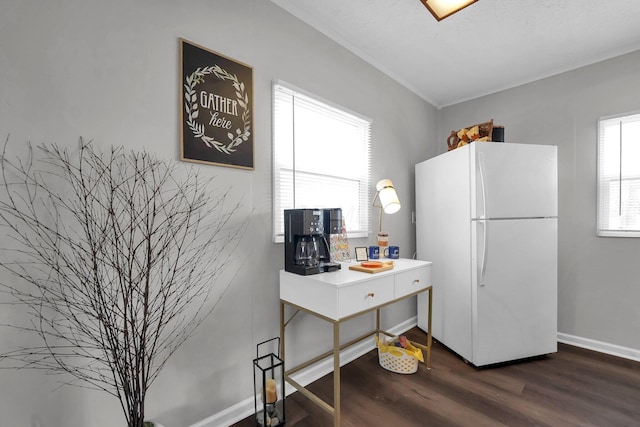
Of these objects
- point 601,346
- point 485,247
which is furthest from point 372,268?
point 601,346

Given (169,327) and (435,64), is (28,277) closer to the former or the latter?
(169,327)

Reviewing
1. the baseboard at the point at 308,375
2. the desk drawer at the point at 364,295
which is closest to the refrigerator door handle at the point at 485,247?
the desk drawer at the point at 364,295

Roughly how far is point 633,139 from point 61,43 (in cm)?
400

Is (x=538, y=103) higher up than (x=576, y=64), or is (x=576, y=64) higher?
(x=576, y=64)

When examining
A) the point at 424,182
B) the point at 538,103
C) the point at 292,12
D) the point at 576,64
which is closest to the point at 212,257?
the point at 292,12

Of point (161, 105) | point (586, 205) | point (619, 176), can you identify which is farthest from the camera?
point (586, 205)

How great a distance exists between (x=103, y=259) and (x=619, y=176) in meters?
3.88

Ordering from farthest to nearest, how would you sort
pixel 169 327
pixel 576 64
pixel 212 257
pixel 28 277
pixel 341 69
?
pixel 576 64, pixel 341 69, pixel 212 257, pixel 169 327, pixel 28 277

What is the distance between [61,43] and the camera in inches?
45.5

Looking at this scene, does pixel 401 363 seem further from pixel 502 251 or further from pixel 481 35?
pixel 481 35

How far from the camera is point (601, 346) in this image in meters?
2.55

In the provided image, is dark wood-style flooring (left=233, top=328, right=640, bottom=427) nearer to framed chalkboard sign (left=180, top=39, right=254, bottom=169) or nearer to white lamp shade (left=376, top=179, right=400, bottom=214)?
white lamp shade (left=376, top=179, right=400, bottom=214)

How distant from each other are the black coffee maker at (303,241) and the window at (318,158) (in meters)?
0.19

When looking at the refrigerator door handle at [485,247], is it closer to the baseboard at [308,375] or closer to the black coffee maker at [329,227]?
the baseboard at [308,375]
